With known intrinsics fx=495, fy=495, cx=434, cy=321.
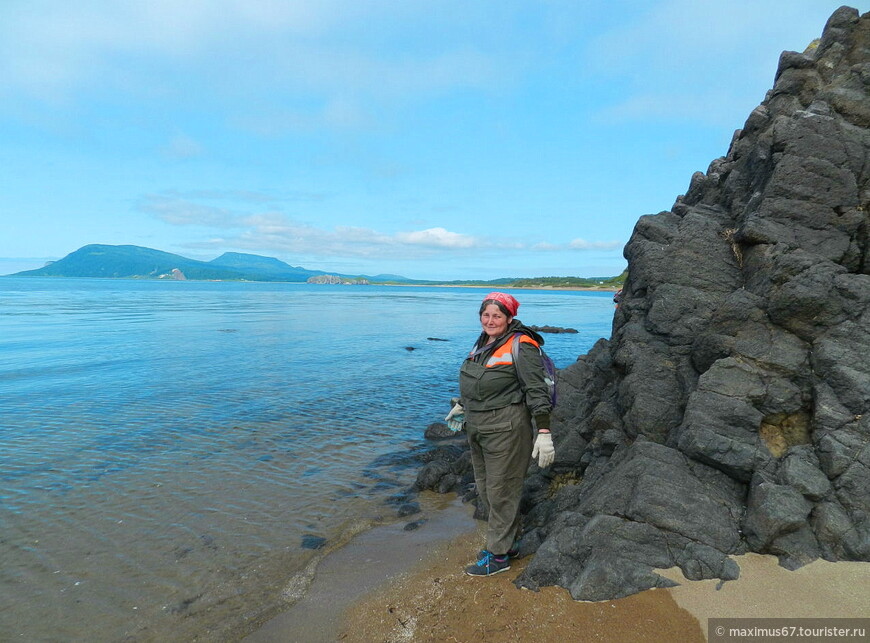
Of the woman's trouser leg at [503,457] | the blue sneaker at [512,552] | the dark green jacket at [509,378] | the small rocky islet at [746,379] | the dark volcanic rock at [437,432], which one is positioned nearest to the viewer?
the small rocky islet at [746,379]

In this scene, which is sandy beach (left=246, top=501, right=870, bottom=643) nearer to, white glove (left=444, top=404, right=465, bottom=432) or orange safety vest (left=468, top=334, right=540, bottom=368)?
white glove (left=444, top=404, right=465, bottom=432)

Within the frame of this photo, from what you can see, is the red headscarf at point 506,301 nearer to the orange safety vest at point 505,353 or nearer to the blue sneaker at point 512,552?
the orange safety vest at point 505,353

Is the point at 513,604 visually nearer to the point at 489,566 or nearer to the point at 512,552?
the point at 489,566

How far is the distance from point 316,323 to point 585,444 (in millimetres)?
51048

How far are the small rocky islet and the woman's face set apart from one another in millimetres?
2645

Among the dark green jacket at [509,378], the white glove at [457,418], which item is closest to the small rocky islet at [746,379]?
the dark green jacket at [509,378]

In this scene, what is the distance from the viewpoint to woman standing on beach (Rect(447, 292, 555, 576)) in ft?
20.9

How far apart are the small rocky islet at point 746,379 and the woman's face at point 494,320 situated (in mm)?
2645

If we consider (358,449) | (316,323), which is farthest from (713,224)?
(316,323)

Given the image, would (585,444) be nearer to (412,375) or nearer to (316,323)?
(412,375)

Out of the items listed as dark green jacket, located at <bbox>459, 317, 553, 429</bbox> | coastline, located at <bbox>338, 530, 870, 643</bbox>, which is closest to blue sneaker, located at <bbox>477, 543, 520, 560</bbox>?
coastline, located at <bbox>338, 530, 870, 643</bbox>

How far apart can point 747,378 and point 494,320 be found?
3.67 m

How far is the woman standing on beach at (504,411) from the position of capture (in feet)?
20.9

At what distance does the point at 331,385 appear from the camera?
23734mm
